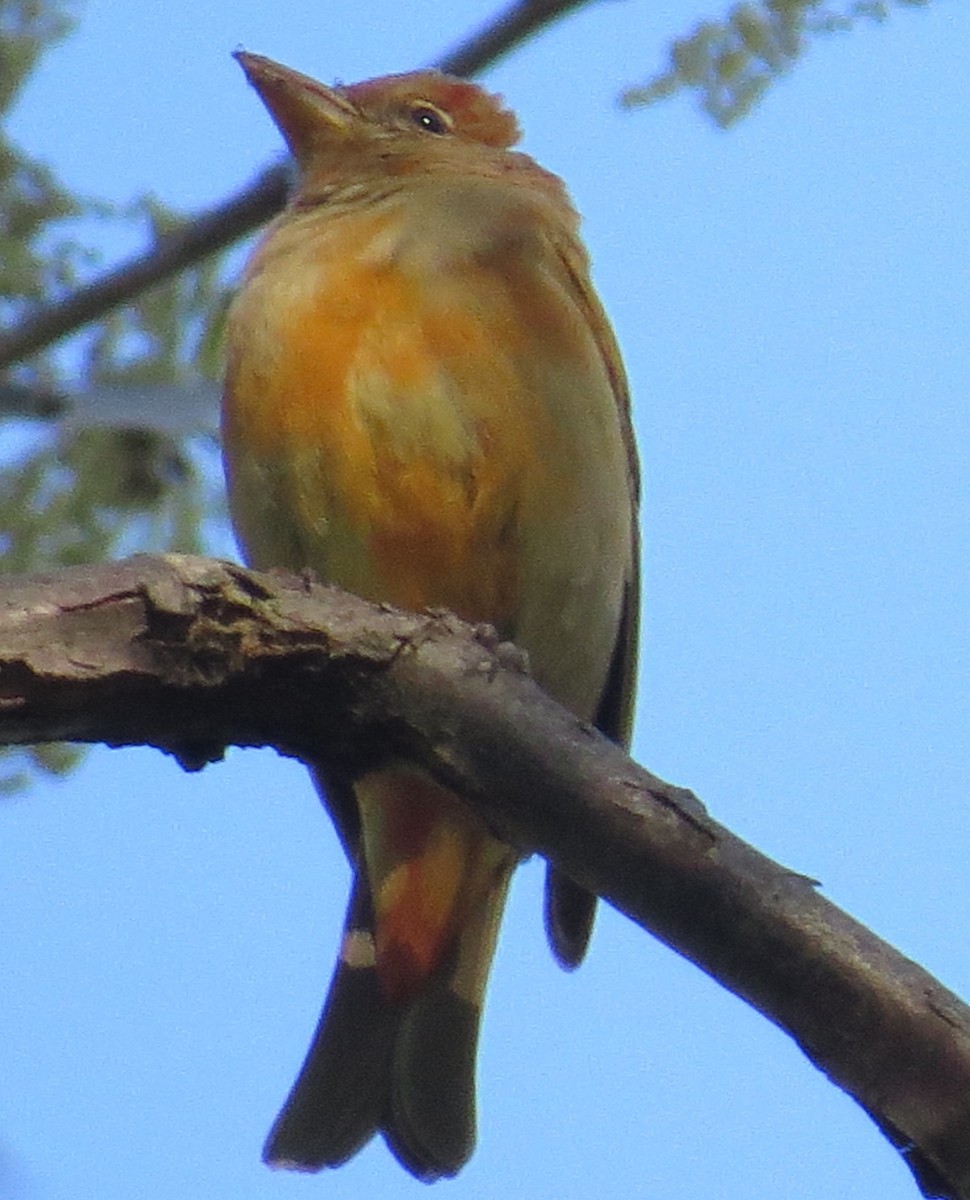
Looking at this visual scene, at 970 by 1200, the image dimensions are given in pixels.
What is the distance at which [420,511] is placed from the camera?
4.25 metres

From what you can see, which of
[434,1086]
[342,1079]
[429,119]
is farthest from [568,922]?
[429,119]

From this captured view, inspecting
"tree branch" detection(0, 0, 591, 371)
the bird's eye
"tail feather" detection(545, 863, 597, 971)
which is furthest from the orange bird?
the bird's eye

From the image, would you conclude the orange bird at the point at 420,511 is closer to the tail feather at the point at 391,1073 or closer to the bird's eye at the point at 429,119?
the tail feather at the point at 391,1073

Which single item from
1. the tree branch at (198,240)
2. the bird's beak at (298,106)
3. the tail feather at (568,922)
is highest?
the bird's beak at (298,106)

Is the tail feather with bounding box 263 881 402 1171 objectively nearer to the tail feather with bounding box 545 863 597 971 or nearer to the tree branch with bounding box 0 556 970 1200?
the tail feather with bounding box 545 863 597 971

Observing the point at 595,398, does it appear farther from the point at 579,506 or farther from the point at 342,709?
the point at 342,709

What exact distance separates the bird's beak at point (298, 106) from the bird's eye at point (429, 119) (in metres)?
0.17

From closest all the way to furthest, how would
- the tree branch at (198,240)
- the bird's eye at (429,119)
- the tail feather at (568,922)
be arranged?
the tree branch at (198,240), the tail feather at (568,922), the bird's eye at (429,119)

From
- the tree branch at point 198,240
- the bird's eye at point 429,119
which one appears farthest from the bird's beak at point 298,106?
the tree branch at point 198,240

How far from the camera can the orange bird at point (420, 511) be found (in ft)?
13.9

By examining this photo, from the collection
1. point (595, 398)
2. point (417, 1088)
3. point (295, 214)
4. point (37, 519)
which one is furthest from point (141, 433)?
point (417, 1088)

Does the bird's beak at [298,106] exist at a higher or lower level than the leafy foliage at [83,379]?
higher

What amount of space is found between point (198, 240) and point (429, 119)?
1.78 meters

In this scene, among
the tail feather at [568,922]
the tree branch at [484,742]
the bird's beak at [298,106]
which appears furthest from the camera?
the bird's beak at [298,106]
